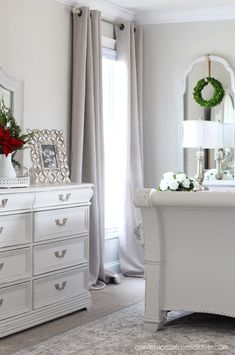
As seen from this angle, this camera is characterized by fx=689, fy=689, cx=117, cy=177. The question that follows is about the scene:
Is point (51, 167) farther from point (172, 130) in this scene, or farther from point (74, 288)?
point (172, 130)

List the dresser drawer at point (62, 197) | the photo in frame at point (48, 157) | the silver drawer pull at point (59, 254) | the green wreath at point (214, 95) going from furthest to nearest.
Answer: the green wreath at point (214, 95), the photo in frame at point (48, 157), the silver drawer pull at point (59, 254), the dresser drawer at point (62, 197)

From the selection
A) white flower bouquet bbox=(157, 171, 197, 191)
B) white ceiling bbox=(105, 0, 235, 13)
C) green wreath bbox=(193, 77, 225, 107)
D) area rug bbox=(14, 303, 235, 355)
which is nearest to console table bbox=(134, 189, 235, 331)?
area rug bbox=(14, 303, 235, 355)

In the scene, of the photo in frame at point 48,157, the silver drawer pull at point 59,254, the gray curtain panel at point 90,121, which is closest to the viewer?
the silver drawer pull at point 59,254

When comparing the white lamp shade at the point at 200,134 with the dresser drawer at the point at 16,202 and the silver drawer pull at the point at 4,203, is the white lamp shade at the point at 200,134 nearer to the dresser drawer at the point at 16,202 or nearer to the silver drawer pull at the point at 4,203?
the dresser drawer at the point at 16,202

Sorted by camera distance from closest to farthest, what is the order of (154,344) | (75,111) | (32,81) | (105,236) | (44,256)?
(154,344)
(44,256)
(32,81)
(75,111)
(105,236)

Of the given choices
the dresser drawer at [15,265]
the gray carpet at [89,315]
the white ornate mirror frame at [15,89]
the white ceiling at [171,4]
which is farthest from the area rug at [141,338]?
the white ceiling at [171,4]

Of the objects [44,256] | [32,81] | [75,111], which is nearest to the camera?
[44,256]

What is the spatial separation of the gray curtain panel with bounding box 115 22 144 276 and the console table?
2201 mm

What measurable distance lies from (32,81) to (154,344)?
249cm

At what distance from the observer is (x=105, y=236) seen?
267 inches

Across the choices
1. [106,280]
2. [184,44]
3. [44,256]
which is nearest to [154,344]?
[44,256]

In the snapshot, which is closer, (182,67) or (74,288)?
(74,288)

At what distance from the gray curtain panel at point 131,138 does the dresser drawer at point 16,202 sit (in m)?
2.30

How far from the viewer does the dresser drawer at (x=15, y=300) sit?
14.8 feet
